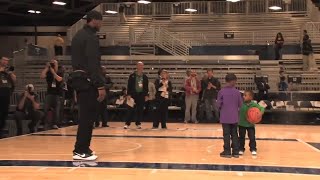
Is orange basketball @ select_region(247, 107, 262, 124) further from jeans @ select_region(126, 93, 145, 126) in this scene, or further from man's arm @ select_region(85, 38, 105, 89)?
jeans @ select_region(126, 93, 145, 126)

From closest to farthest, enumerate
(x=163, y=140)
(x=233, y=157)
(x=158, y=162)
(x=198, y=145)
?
1. (x=158, y=162)
2. (x=233, y=157)
3. (x=198, y=145)
4. (x=163, y=140)

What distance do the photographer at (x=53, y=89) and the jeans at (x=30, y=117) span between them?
260mm

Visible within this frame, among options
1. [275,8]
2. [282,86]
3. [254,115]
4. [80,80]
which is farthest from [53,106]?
[275,8]

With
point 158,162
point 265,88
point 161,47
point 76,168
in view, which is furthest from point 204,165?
point 161,47

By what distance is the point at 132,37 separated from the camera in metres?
28.0

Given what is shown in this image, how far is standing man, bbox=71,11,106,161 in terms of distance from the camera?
7.17 m

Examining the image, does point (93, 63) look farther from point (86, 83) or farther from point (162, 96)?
point (162, 96)

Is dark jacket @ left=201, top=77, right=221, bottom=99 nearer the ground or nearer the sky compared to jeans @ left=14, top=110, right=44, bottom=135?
nearer the sky

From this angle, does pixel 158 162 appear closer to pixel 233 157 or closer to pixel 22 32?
pixel 233 157

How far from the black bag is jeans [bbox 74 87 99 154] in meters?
0.08

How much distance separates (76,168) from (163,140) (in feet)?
13.2

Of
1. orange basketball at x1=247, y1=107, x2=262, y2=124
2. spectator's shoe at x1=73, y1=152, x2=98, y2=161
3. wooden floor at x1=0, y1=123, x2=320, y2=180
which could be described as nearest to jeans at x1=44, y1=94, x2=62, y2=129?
wooden floor at x1=0, y1=123, x2=320, y2=180

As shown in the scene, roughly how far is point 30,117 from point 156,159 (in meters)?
6.22

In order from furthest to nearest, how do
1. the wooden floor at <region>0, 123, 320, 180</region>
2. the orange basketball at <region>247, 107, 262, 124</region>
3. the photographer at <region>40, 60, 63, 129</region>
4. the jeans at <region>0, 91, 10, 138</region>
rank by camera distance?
the photographer at <region>40, 60, 63, 129</region>
the jeans at <region>0, 91, 10, 138</region>
the orange basketball at <region>247, 107, 262, 124</region>
the wooden floor at <region>0, 123, 320, 180</region>
